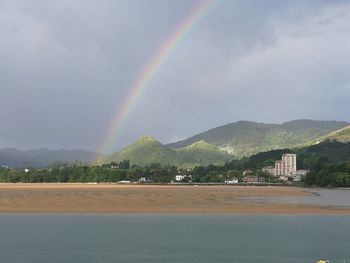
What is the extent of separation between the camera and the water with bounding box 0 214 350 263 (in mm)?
32812

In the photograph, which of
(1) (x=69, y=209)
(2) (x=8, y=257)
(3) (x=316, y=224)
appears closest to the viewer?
(2) (x=8, y=257)

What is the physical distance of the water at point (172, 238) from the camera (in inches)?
1292

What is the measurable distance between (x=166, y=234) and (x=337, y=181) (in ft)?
435

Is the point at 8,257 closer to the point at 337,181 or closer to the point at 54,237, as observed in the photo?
the point at 54,237

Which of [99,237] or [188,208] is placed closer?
[99,237]

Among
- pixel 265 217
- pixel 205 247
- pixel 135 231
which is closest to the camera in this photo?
pixel 205 247

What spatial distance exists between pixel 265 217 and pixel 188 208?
1235cm

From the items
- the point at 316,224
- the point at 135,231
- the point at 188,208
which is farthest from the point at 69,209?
the point at 316,224

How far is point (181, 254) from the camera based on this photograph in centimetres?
3356

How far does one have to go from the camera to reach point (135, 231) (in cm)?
4444

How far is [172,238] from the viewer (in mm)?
40250

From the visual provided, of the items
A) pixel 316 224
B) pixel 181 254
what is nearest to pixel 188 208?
pixel 316 224

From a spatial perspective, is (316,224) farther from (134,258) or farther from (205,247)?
(134,258)

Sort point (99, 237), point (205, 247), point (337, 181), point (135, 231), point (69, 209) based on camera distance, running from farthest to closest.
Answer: point (337, 181)
point (69, 209)
point (135, 231)
point (99, 237)
point (205, 247)
